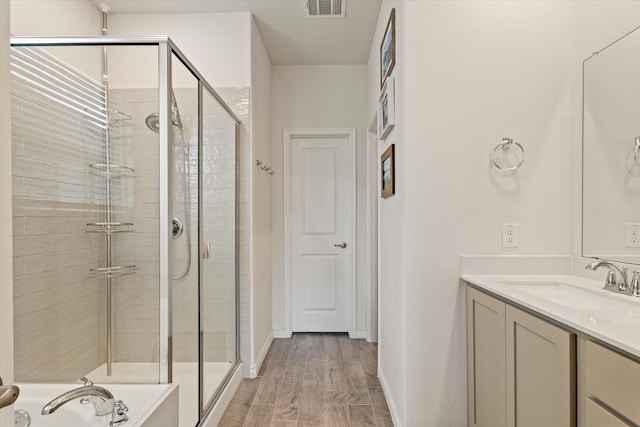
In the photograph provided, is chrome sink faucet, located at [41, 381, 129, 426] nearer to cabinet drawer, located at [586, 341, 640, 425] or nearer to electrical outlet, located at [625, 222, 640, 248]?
cabinet drawer, located at [586, 341, 640, 425]

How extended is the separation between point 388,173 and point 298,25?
157 centimetres

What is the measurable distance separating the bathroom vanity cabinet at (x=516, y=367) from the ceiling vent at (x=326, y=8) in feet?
7.25

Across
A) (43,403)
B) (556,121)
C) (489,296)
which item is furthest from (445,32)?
(43,403)

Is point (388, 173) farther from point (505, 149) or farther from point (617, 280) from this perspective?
point (617, 280)

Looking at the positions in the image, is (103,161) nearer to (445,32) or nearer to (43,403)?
(43,403)

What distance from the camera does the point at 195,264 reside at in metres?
2.20

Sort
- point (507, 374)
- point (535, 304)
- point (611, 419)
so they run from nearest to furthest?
point (611, 419) → point (535, 304) → point (507, 374)

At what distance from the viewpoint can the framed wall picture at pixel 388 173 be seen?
2295mm

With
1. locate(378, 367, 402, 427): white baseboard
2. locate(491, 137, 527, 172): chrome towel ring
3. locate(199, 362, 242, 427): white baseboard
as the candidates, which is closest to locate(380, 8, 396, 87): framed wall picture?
locate(491, 137, 527, 172): chrome towel ring

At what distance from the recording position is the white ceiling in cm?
286

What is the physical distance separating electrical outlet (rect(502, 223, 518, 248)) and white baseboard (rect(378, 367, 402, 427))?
1.09 m

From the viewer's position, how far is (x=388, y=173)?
249 centimetres

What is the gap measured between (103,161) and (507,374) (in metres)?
2.09

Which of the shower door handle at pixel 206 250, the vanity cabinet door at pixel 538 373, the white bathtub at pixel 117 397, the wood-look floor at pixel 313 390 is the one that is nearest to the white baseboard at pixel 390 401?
the wood-look floor at pixel 313 390
